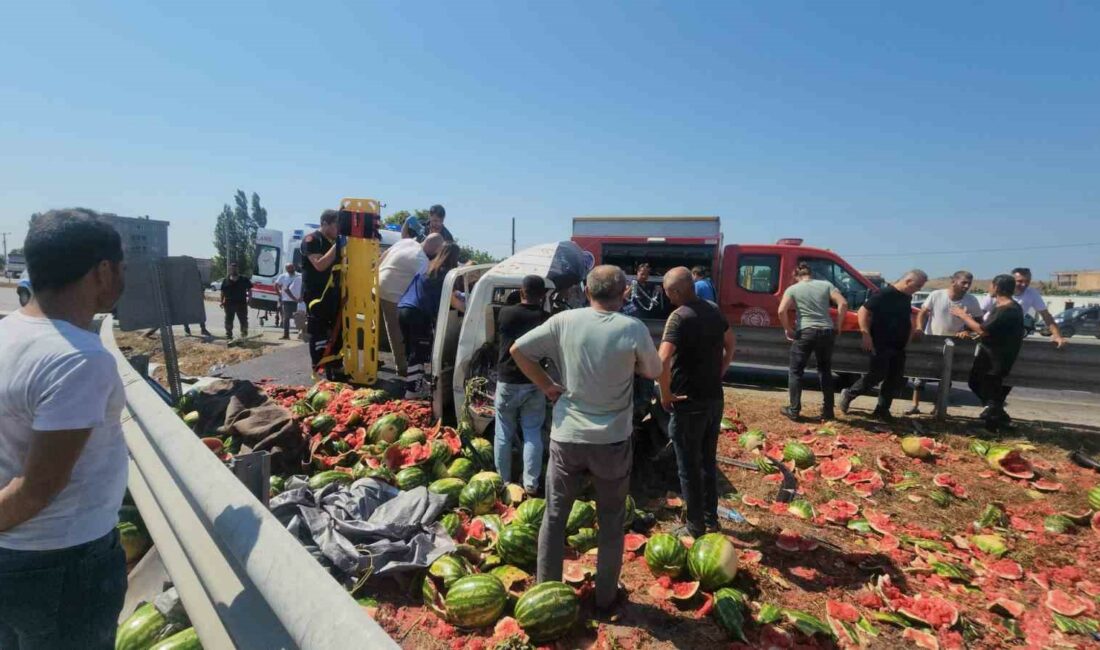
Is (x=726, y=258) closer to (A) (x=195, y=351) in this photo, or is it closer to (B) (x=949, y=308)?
(B) (x=949, y=308)

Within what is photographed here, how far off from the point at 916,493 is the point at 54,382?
6.43m

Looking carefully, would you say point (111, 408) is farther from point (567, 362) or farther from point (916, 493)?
point (916, 493)

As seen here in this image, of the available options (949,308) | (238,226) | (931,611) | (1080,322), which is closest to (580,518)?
(931,611)

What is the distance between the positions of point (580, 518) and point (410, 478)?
5.56 ft

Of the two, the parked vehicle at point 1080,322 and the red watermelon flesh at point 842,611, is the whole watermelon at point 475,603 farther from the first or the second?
the parked vehicle at point 1080,322

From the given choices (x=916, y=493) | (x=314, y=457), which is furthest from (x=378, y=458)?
(x=916, y=493)

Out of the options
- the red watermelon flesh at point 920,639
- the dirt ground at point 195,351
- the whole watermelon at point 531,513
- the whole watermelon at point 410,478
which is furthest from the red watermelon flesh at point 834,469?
the dirt ground at point 195,351

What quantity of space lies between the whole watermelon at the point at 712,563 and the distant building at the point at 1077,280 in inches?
3374

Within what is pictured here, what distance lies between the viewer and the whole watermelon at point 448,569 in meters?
3.49

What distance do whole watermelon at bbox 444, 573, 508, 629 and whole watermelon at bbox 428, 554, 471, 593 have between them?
0.16 metres

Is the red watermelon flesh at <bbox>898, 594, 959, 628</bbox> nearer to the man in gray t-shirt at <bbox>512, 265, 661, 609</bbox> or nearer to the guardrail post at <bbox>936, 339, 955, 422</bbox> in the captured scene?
the man in gray t-shirt at <bbox>512, 265, 661, 609</bbox>

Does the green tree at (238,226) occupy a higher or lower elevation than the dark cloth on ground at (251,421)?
higher

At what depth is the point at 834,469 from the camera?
567cm

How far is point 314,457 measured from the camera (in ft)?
18.1
